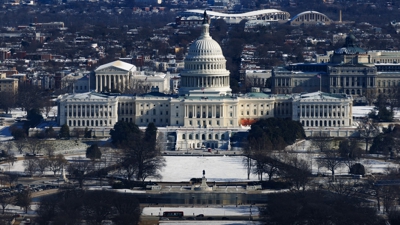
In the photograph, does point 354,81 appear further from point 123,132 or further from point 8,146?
point 8,146

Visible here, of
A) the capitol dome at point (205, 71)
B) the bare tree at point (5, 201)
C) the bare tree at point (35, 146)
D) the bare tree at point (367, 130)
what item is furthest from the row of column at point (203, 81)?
the bare tree at point (5, 201)

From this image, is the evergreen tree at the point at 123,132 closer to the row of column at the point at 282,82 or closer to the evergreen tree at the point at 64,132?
the evergreen tree at the point at 64,132

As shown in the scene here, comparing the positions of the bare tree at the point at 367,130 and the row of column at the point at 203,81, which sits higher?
the row of column at the point at 203,81

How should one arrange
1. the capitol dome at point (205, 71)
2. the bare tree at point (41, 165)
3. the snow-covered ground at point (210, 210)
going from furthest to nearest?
the capitol dome at point (205, 71)
the bare tree at point (41, 165)
the snow-covered ground at point (210, 210)

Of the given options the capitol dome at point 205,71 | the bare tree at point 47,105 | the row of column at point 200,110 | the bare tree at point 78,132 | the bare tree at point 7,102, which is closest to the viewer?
the bare tree at point 78,132

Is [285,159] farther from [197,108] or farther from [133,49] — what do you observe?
[133,49]

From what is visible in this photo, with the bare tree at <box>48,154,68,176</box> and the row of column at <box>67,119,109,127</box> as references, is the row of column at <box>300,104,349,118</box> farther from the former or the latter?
the bare tree at <box>48,154,68,176</box>

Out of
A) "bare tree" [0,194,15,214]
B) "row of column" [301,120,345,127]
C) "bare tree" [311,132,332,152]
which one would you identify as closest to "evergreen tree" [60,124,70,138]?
"bare tree" [311,132,332,152]

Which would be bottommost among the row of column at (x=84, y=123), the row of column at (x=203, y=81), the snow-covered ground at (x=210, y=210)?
the snow-covered ground at (x=210, y=210)
